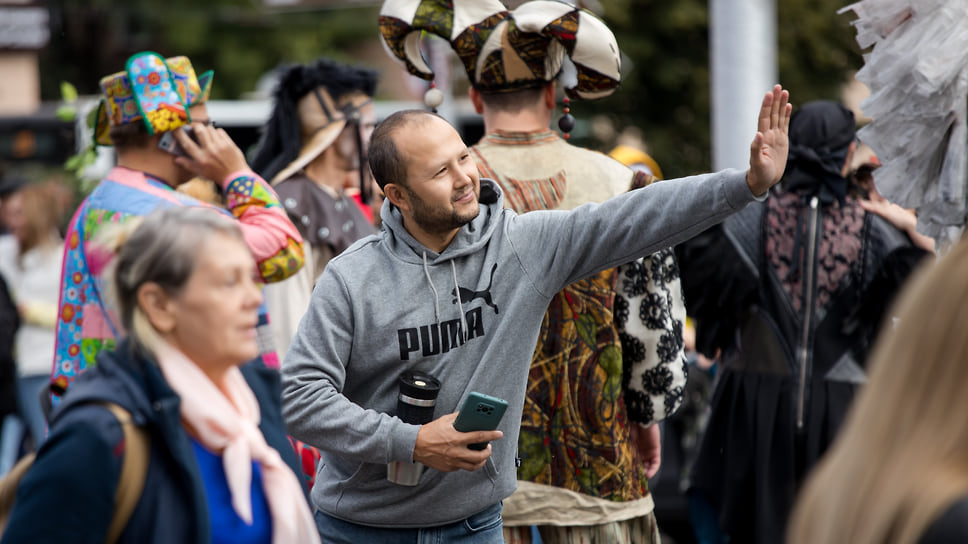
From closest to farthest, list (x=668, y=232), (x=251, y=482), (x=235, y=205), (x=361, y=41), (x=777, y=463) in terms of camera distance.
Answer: (x=251, y=482) < (x=668, y=232) < (x=235, y=205) < (x=777, y=463) < (x=361, y=41)

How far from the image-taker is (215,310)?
8.05 ft

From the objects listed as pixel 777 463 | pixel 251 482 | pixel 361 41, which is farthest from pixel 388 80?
pixel 251 482

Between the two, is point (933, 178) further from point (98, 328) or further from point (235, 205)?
point (98, 328)

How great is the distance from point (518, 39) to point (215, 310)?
6.30ft

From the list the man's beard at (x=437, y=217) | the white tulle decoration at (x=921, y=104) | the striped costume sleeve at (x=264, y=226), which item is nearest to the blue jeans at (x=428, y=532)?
the man's beard at (x=437, y=217)

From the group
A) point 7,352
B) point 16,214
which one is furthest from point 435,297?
point 16,214

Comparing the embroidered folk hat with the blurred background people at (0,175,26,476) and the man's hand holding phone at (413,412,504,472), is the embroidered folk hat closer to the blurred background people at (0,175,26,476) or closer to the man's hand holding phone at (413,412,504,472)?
the blurred background people at (0,175,26,476)

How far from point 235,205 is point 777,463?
2.56 m

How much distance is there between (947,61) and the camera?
158 inches

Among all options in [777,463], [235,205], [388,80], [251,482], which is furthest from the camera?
[388,80]

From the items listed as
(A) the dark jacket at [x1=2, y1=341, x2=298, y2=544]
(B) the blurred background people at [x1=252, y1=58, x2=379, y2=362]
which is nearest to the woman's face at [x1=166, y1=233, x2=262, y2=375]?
(A) the dark jacket at [x1=2, y1=341, x2=298, y2=544]

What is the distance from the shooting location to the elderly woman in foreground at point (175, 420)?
2.25 m

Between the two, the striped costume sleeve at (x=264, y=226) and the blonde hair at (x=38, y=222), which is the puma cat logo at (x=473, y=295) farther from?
the blonde hair at (x=38, y=222)

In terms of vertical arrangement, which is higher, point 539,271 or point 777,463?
point 539,271
